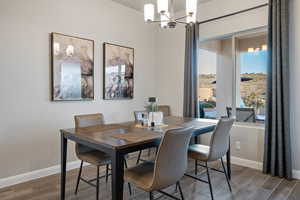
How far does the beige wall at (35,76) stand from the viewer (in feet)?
8.72

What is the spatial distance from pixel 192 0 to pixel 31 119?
256 cm

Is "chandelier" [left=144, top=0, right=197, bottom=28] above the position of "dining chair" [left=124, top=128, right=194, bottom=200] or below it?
above

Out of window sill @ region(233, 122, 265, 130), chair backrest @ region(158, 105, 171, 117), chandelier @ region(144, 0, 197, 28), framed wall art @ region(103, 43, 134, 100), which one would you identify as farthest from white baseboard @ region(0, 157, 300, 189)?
chandelier @ region(144, 0, 197, 28)

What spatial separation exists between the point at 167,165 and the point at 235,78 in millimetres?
2565

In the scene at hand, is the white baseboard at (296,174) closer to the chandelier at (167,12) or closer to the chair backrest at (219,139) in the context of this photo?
the chair backrest at (219,139)

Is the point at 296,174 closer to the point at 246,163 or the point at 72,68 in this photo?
the point at 246,163

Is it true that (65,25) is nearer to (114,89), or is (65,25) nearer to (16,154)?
(114,89)

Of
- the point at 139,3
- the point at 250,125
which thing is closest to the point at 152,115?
the point at 250,125

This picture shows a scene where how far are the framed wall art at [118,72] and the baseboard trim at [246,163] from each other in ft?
7.23

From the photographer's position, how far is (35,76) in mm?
2881

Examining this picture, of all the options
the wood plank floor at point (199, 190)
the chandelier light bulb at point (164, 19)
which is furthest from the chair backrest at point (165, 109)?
the chandelier light bulb at point (164, 19)

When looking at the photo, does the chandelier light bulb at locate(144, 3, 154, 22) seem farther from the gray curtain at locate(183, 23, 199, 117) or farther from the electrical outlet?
the electrical outlet

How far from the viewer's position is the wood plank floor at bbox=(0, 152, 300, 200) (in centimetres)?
238

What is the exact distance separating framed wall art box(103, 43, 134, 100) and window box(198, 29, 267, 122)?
1.44m
